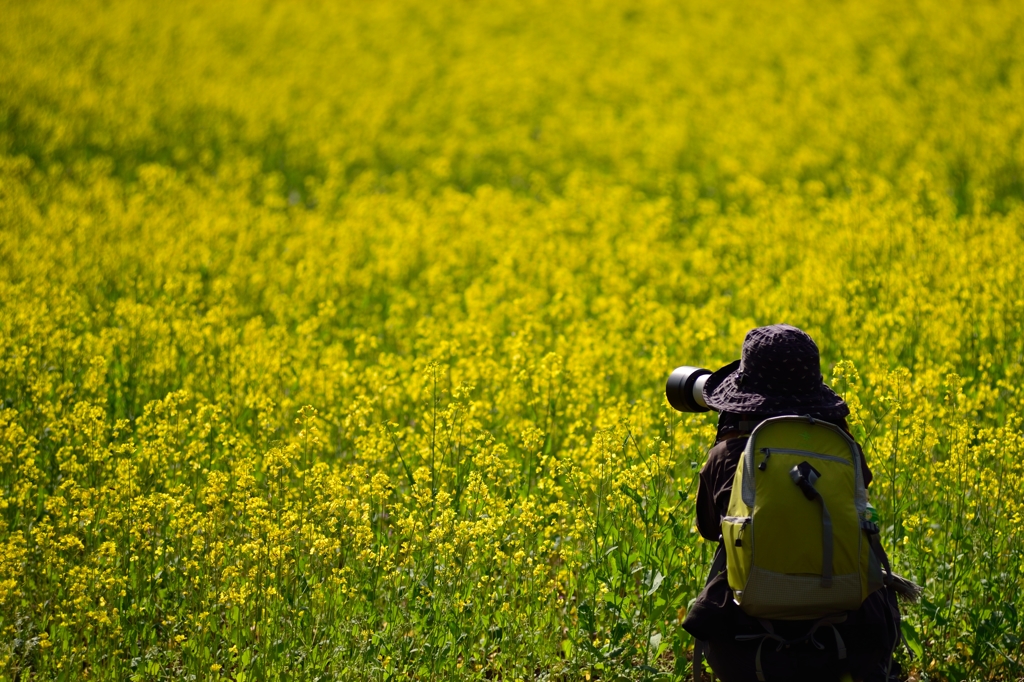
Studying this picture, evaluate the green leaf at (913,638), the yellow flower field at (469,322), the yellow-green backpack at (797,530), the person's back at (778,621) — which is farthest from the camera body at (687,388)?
the green leaf at (913,638)

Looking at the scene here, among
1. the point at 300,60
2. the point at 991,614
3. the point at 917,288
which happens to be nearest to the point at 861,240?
the point at 917,288

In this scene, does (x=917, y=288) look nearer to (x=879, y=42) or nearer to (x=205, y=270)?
(x=205, y=270)

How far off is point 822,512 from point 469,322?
15.1 ft

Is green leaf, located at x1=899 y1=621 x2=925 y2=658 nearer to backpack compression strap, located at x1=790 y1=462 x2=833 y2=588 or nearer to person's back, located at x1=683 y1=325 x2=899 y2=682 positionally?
person's back, located at x1=683 y1=325 x2=899 y2=682

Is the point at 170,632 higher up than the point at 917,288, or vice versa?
the point at 917,288

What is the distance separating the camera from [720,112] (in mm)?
15734

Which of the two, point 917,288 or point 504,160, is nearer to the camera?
point 917,288

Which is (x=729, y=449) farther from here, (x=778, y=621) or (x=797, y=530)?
(x=778, y=621)

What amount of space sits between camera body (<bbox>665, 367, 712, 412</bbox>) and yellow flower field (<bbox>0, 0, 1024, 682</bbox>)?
105 cm

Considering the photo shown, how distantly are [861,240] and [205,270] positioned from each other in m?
6.27

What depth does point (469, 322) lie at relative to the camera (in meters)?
7.05

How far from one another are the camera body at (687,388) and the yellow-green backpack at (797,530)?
45 cm

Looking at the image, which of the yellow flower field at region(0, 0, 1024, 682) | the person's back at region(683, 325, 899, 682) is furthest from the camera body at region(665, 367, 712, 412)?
the yellow flower field at region(0, 0, 1024, 682)

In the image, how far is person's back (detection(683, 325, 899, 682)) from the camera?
9.24 ft
